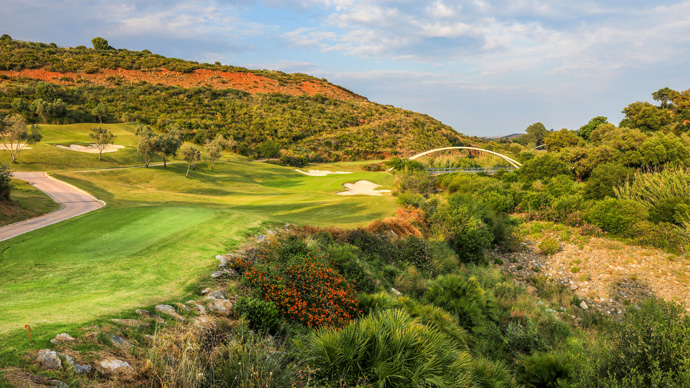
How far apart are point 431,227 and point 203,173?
2413cm

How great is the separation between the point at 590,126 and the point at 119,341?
7634 cm

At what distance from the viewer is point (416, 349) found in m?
4.20

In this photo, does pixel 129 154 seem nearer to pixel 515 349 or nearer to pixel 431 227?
pixel 431 227

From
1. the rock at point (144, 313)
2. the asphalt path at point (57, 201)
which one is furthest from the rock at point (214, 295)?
the asphalt path at point (57, 201)

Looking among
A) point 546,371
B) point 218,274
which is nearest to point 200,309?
point 218,274

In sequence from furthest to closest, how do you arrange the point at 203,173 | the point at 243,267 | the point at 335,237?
the point at 203,173 < the point at 335,237 < the point at 243,267

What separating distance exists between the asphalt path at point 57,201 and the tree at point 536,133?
110 m

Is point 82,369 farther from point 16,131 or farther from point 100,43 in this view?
point 100,43

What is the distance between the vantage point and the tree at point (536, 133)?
10234cm

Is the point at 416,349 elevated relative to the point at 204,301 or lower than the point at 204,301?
elevated

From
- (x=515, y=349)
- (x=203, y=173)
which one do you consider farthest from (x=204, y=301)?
(x=203, y=173)

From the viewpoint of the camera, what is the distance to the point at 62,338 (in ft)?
14.0

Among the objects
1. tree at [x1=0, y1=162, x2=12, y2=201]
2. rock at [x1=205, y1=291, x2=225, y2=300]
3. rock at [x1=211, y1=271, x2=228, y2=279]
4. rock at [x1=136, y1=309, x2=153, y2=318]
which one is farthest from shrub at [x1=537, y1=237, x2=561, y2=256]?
tree at [x1=0, y1=162, x2=12, y2=201]

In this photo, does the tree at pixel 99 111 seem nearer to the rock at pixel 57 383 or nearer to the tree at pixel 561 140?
the rock at pixel 57 383
